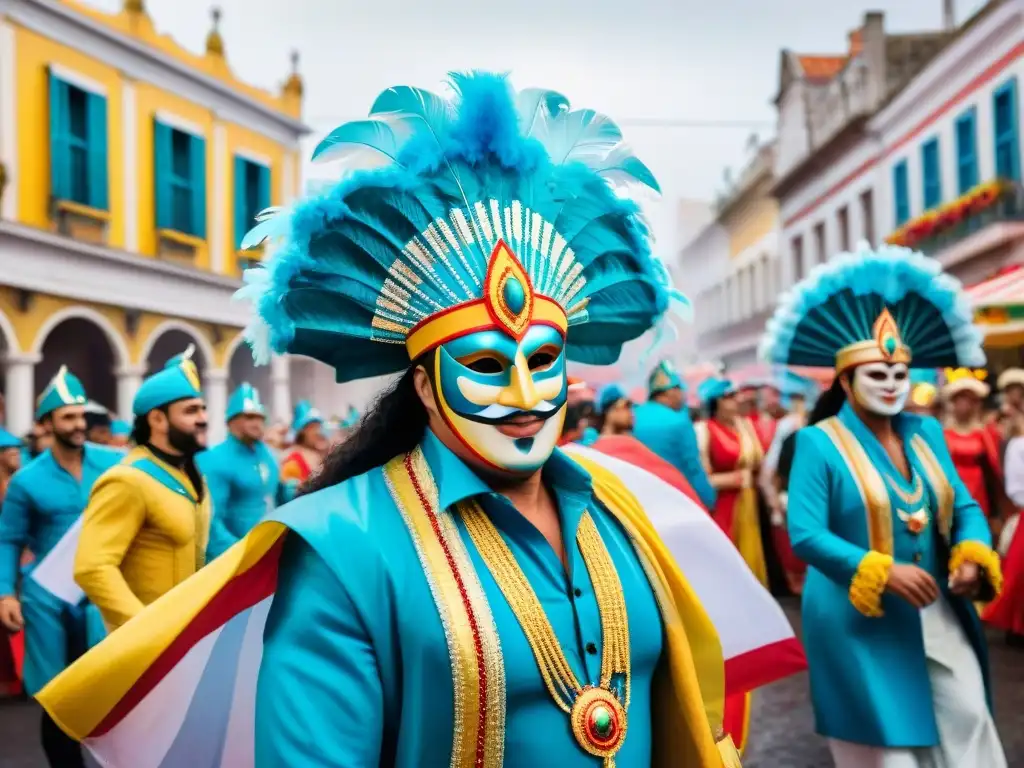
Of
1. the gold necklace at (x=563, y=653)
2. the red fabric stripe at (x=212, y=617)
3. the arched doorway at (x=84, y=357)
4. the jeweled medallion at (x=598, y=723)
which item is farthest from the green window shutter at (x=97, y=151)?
the jeweled medallion at (x=598, y=723)

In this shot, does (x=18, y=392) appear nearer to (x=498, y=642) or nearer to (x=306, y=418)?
(x=306, y=418)

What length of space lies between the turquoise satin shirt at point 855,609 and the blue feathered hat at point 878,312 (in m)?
0.36

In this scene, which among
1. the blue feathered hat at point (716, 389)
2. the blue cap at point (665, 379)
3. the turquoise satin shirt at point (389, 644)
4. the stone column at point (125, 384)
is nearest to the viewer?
the turquoise satin shirt at point (389, 644)

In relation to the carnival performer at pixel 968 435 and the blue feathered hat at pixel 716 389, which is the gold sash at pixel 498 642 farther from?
the blue feathered hat at pixel 716 389

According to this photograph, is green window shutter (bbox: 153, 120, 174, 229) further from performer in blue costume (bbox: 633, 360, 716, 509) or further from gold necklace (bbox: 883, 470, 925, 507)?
gold necklace (bbox: 883, 470, 925, 507)

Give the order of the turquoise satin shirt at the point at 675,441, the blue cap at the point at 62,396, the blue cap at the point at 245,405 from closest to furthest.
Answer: the blue cap at the point at 62,396
the turquoise satin shirt at the point at 675,441
the blue cap at the point at 245,405

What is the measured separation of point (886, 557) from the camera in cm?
409

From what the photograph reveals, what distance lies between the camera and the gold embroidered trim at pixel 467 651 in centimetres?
206

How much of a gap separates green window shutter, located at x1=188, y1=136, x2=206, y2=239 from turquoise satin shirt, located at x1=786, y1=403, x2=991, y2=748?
1565 centimetres

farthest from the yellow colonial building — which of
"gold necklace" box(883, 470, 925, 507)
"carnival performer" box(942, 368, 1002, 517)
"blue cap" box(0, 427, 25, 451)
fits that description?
"gold necklace" box(883, 470, 925, 507)

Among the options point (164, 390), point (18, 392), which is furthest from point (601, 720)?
point (18, 392)

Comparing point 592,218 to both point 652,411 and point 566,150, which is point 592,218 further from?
point 652,411

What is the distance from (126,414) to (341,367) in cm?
1560

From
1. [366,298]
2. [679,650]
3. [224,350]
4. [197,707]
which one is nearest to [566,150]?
[366,298]
